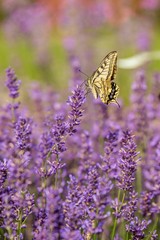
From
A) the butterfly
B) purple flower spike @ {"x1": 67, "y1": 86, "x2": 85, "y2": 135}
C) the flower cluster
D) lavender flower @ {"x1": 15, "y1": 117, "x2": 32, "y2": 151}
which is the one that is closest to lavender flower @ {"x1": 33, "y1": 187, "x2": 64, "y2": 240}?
the flower cluster

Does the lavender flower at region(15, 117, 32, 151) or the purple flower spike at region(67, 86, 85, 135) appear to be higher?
the purple flower spike at region(67, 86, 85, 135)

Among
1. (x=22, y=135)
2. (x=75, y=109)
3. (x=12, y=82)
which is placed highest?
(x=12, y=82)

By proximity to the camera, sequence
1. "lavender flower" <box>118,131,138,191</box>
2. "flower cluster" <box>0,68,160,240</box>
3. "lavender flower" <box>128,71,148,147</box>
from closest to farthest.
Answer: "flower cluster" <box>0,68,160,240</box>
"lavender flower" <box>118,131,138,191</box>
"lavender flower" <box>128,71,148,147</box>

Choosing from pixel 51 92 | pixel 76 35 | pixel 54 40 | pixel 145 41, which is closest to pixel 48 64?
pixel 76 35

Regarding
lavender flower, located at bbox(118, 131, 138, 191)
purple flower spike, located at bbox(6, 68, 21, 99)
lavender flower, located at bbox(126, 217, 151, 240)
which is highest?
purple flower spike, located at bbox(6, 68, 21, 99)

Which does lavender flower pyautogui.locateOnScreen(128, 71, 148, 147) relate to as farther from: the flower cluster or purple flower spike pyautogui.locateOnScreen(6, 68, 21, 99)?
purple flower spike pyautogui.locateOnScreen(6, 68, 21, 99)

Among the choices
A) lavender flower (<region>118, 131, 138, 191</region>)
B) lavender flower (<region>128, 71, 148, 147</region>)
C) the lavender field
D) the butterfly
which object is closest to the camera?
the lavender field

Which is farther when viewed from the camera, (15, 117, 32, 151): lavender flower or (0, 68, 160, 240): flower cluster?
(15, 117, 32, 151): lavender flower

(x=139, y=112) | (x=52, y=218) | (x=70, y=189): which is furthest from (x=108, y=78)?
(x=52, y=218)

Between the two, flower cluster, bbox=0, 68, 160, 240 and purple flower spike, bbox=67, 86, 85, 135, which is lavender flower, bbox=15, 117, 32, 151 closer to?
flower cluster, bbox=0, 68, 160, 240

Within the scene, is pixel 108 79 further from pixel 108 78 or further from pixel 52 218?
pixel 52 218

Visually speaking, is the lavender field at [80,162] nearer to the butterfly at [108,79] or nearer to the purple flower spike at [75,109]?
the purple flower spike at [75,109]

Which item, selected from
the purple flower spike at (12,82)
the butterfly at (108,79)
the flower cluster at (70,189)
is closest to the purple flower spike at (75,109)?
the flower cluster at (70,189)
